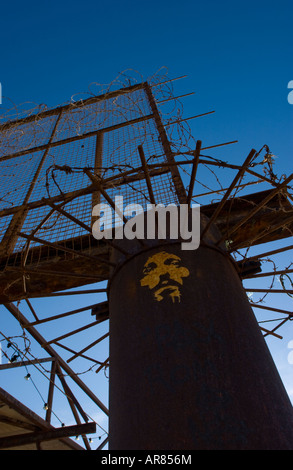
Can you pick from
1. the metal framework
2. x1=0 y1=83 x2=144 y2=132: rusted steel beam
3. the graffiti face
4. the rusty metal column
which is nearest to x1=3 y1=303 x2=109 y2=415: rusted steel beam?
the metal framework

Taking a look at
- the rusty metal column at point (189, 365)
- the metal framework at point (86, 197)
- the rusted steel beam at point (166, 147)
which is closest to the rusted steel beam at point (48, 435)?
the metal framework at point (86, 197)

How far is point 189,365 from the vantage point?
2104 millimetres

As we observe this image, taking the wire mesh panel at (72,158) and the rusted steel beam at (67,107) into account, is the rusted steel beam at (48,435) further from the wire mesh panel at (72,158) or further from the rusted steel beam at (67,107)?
the rusted steel beam at (67,107)

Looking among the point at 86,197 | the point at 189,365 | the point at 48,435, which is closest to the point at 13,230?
the point at 86,197

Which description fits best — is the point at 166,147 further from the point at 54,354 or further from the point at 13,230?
the point at 54,354

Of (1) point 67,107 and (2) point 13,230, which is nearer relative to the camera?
(2) point 13,230

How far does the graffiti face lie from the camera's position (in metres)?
2.58

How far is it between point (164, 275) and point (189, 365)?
2.63 feet

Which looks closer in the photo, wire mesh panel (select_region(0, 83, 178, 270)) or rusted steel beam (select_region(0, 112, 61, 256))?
wire mesh panel (select_region(0, 83, 178, 270))

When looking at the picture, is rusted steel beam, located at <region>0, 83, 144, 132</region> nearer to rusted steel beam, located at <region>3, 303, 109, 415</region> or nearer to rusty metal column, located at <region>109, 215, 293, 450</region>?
rusted steel beam, located at <region>3, 303, 109, 415</region>

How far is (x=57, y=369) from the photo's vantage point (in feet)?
23.3

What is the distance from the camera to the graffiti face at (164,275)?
2.58 meters
